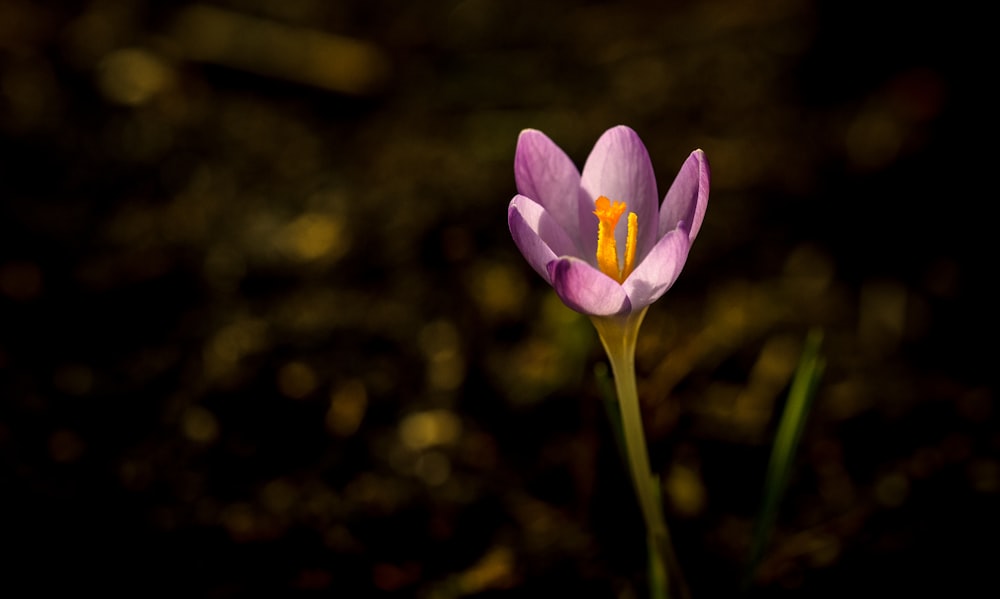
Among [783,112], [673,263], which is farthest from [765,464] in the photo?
[783,112]

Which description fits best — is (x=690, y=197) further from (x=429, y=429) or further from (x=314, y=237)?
(x=314, y=237)

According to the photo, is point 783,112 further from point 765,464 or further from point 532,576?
point 532,576

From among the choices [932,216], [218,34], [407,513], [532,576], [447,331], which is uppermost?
[218,34]

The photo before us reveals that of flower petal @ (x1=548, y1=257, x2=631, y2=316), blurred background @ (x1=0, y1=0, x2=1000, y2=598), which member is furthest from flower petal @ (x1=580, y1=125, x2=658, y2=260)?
blurred background @ (x1=0, y1=0, x2=1000, y2=598)

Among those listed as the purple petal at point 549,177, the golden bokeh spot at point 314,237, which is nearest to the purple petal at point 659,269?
the purple petal at point 549,177

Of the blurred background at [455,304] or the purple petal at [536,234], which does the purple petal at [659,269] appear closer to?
the purple petal at [536,234]

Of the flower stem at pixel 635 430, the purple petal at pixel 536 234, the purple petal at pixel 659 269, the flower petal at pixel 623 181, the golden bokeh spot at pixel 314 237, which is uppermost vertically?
the golden bokeh spot at pixel 314 237

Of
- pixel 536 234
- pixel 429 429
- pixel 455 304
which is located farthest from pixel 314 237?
pixel 536 234
